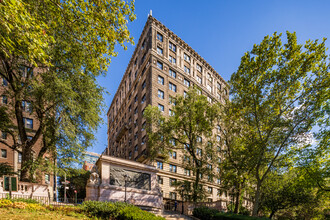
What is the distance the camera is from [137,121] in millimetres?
38969

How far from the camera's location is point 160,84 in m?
36.8

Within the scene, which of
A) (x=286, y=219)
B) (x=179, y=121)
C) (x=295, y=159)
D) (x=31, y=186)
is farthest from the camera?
(x=286, y=219)

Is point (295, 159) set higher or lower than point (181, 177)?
higher

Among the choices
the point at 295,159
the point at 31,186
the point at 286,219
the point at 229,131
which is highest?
the point at 229,131

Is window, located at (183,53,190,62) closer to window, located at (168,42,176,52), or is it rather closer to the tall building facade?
the tall building facade

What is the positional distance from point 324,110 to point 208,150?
12.9m

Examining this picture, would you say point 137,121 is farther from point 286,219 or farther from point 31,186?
point 286,219

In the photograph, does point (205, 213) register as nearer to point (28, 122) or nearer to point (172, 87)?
point (172, 87)

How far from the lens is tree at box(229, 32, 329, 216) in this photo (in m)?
17.9

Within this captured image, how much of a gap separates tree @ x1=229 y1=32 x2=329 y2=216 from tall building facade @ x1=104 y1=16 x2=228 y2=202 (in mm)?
10798

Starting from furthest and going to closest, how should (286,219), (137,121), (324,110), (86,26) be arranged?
(137,121)
(286,219)
(324,110)
(86,26)

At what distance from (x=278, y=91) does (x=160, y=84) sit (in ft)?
71.8

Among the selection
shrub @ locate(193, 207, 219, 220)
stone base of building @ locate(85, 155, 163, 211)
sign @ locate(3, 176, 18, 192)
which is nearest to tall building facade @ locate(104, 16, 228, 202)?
stone base of building @ locate(85, 155, 163, 211)

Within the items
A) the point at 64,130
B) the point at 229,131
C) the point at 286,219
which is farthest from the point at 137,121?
the point at 286,219
